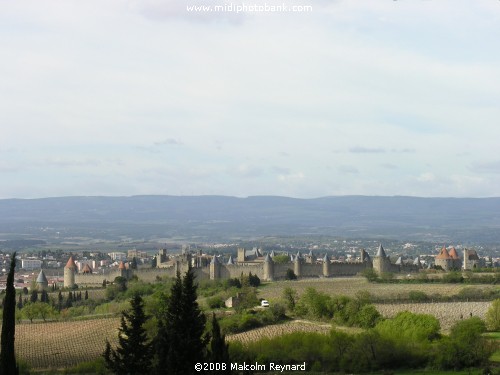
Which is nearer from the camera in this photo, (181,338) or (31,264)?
(181,338)

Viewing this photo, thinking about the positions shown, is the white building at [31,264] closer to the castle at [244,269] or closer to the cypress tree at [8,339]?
the castle at [244,269]

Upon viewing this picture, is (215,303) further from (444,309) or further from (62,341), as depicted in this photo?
(62,341)

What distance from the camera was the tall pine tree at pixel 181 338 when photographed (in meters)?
30.3

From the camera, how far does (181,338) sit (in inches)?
1217

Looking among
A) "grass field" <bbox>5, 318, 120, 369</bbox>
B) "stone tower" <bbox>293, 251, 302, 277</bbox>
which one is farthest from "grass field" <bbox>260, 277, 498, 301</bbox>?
"grass field" <bbox>5, 318, 120, 369</bbox>

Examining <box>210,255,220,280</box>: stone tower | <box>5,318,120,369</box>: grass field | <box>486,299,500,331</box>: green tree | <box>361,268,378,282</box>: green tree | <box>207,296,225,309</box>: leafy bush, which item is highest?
<box>210,255,220,280</box>: stone tower

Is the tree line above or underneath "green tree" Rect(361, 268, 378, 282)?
underneath

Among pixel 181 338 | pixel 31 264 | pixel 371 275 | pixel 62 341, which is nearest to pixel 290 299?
pixel 62 341

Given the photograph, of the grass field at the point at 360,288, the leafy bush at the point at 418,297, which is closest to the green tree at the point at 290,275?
the grass field at the point at 360,288

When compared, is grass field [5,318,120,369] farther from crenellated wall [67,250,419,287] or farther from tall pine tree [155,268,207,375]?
crenellated wall [67,250,419,287]

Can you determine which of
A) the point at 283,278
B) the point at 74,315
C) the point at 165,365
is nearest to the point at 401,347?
the point at 165,365

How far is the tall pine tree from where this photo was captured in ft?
99.4

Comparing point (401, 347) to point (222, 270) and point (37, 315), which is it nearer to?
point (37, 315)

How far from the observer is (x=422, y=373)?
37312mm
